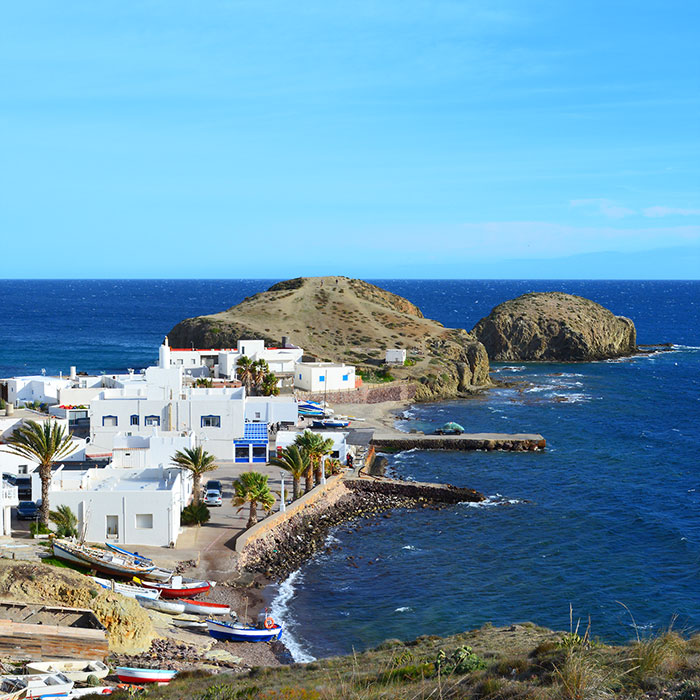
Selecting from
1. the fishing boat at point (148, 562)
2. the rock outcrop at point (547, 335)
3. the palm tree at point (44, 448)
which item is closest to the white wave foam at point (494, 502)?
the fishing boat at point (148, 562)

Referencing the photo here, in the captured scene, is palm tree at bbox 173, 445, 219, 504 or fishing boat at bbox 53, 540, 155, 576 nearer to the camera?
fishing boat at bbox 53, 540, 155, 576

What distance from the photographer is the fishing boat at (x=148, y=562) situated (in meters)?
34.1

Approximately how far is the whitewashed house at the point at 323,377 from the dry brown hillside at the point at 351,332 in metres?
11.3

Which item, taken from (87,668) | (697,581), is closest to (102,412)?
(87,668)

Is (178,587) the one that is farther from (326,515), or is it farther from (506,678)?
(506,678)

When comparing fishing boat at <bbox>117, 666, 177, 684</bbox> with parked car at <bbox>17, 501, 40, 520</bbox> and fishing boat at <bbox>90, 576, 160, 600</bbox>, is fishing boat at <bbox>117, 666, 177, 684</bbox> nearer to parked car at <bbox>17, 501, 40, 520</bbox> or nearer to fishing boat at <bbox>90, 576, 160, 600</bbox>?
fishing boat at <bbox>90, 576, 160, 600</bbox>

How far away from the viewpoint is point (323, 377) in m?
82.5

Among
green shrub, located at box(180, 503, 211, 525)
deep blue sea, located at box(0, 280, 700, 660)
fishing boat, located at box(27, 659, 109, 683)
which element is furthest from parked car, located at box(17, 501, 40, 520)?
fishing boat, located at box(27, 659, 109, 683)

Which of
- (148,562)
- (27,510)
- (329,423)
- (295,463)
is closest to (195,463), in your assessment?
(295,463)

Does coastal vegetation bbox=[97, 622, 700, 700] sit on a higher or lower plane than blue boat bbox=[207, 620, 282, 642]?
higher

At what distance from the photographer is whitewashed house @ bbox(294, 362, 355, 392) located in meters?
82.2

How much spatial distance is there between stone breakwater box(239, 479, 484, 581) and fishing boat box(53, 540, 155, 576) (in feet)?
17.3

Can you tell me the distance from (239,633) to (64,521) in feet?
36.6

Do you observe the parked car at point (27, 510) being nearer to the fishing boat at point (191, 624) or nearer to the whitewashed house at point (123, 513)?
the whitewashed house at point (123, 513)
